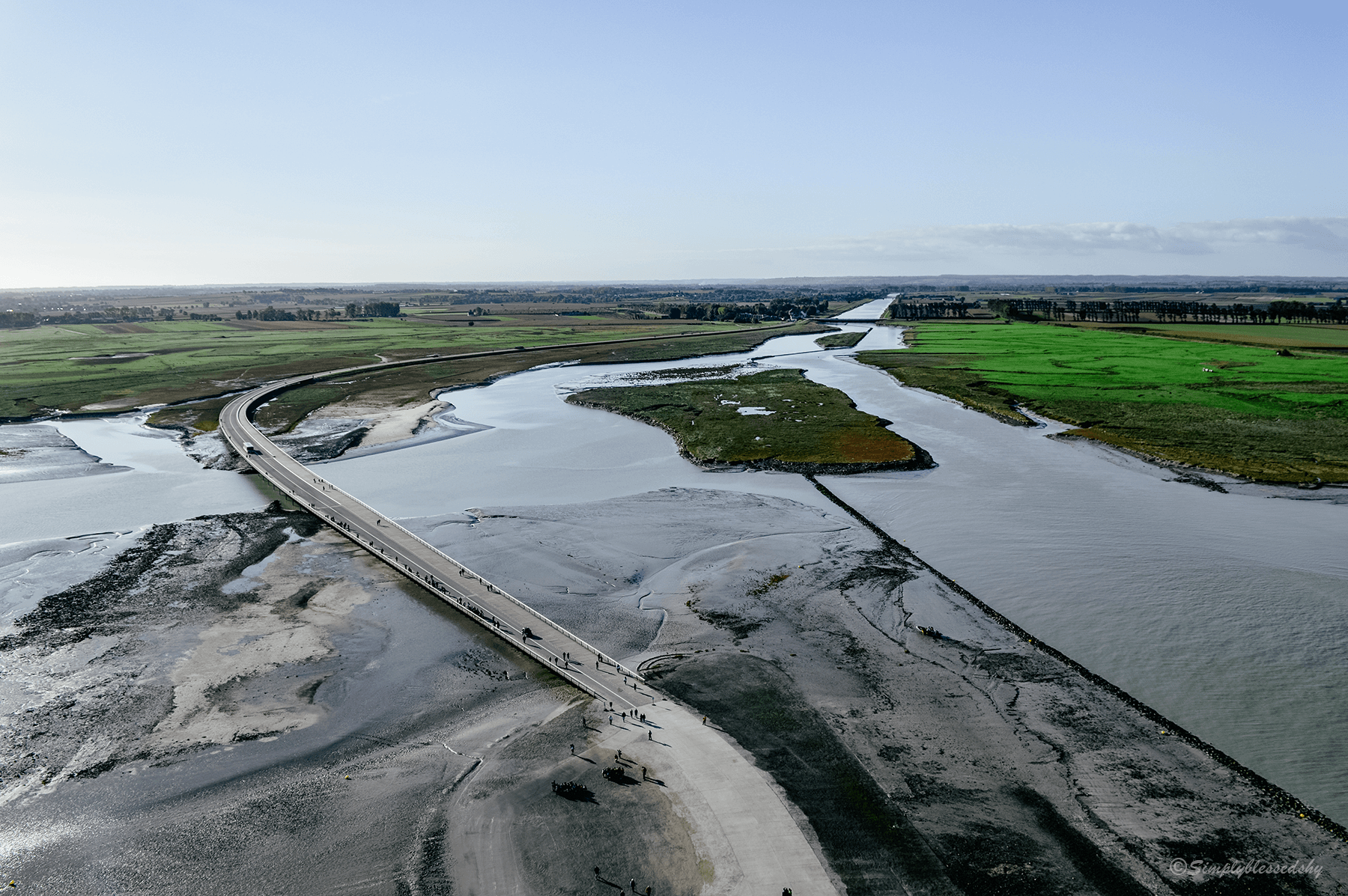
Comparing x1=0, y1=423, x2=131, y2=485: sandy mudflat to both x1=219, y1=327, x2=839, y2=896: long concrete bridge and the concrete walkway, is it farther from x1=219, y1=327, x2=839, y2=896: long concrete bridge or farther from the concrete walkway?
the concrete walkway

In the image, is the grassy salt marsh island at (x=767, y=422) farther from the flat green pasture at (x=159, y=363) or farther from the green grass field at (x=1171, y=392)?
the flat green pasture at (x=159, y=363)

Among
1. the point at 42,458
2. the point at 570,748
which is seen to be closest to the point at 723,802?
the point at 570,748

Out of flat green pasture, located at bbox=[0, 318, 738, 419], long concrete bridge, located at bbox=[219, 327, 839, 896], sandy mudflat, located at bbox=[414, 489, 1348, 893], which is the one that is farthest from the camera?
flat green pasture, located at bbox=[0, 318, 738, 419]

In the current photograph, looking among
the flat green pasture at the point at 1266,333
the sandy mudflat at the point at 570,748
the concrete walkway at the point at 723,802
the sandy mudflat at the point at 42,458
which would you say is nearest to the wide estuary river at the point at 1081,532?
the sandy mudflat at the point at 42,458

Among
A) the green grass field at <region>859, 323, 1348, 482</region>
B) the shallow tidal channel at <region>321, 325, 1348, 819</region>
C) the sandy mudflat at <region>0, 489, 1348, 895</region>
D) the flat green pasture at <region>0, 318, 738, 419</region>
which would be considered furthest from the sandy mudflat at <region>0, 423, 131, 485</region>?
the green grass field at <region>859, 323, 1348, 482</region>

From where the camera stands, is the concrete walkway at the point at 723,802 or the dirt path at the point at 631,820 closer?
the concrete walkway at the point at 723,802

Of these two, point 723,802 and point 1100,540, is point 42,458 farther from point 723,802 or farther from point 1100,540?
point 1100,540
